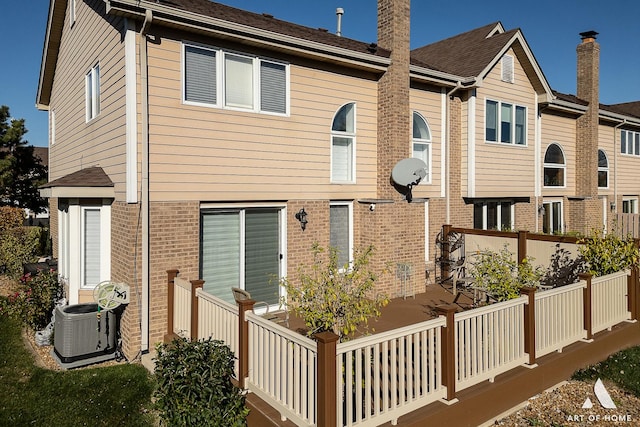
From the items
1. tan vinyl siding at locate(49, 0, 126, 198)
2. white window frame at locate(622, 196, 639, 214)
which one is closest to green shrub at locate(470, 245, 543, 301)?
tan vinyl siding at locate(49, 0, 126, 198)

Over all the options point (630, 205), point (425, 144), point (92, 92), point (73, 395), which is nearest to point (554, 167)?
point (425, 144)

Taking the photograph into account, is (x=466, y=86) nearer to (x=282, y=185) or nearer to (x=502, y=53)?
(x=502, y=53)

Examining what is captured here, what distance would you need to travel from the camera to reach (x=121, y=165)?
724cm

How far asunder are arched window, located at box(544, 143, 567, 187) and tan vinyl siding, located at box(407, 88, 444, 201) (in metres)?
5.75

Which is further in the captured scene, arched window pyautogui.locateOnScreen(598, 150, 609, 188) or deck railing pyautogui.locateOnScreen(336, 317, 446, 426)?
arched window pyautogui.locateOnScreen(598, 150, 609, 188)

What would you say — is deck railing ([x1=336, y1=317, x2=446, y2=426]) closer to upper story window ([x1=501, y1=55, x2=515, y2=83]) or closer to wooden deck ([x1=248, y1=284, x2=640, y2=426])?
wooden deck ([x1=248, y1=284, x2=640, y2=426])

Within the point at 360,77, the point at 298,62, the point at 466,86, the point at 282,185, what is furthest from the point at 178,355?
the point at 466,86

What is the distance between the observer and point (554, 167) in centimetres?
1551

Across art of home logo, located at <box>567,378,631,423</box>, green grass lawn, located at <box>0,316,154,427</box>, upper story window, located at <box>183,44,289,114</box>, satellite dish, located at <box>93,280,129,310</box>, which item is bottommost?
art of home logo, located at <box>567,378,631,423</box>

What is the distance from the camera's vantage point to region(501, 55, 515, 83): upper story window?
1300 centimetres

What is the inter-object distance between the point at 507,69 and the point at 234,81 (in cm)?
944

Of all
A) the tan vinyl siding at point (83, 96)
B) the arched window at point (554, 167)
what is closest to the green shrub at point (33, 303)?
the tan vinyl siding at point (83, 96)

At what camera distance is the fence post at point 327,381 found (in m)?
3.81

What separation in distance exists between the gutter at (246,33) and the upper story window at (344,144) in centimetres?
113
